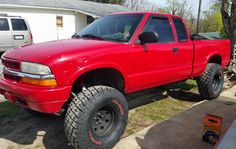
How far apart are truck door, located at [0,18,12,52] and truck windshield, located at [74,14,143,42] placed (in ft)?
29.8

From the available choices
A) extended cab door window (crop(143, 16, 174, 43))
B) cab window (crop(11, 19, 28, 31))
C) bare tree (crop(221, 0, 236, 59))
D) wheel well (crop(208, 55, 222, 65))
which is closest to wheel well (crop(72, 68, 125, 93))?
extended cab door window (crop(143, 16, 174, 43))

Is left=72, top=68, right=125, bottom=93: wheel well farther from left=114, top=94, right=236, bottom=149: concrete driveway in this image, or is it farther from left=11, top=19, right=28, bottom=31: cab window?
left=11, top=19, right=28, bottom=31: cab window

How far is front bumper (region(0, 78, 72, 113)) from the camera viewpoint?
342cm

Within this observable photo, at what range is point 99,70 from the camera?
411 centimetres

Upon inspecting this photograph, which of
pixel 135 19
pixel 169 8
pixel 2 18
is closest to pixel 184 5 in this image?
pixel 169 8

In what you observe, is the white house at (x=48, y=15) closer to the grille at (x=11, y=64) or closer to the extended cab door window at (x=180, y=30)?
the extended cab door window at (x=180, y=30)

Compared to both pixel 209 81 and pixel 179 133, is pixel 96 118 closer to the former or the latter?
pixel 179 133

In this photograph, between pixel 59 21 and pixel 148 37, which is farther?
pixel 59 21

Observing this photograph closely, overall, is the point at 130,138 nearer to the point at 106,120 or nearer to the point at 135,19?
Result: the point at 106,120

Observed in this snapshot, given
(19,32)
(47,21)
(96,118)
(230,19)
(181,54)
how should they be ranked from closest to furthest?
(96,118), (181,54), (230,19), (19,32), (47,21)

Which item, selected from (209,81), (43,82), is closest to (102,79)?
(43,82)

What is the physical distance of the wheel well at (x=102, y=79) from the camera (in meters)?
4.12

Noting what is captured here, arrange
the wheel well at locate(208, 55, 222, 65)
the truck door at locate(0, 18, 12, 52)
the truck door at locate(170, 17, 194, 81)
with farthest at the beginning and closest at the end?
the truck door at locate(0, 18, 12, 52) < the wheel well at locate(208, 55, 222, 65) < the truck door at locate(170, 17, 194, 81)

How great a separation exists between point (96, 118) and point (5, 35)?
10.5m
